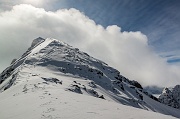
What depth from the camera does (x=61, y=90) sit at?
2739cm

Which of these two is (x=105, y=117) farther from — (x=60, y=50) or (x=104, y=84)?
(x=60, y=50)

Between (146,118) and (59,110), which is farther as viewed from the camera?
(59,110)

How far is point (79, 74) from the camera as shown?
2995 inches

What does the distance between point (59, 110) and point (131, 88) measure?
102m

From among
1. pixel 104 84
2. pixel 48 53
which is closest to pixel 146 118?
Result: pixel 104 84

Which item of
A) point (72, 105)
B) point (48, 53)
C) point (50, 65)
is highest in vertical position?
point (48, 53)

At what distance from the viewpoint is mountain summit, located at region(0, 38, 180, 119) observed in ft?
50.3

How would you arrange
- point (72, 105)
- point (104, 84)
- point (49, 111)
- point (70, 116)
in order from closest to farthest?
point (70, 116)
point (49, 111)
point (72, 105)
point (104, 84)

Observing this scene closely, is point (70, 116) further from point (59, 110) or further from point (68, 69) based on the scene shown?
point (68, 69)

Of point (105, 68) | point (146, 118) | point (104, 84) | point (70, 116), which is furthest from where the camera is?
point (105, 68)

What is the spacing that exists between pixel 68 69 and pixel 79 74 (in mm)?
4138

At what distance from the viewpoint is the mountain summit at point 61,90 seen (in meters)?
15.3

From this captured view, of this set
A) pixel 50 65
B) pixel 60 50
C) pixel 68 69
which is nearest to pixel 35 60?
pixel 50 65

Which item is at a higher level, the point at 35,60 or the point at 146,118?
the point at 35,60
